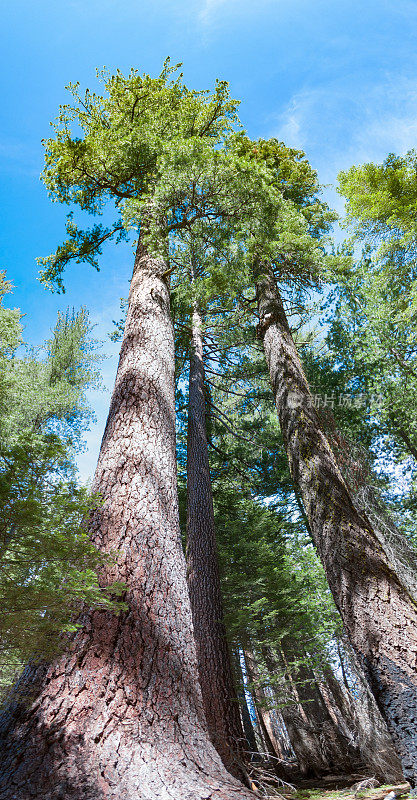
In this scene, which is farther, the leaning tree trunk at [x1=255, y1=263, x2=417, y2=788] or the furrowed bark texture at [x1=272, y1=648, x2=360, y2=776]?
the furrowed bark texture at [x1=272, y1=648, x2=360, y2=776]

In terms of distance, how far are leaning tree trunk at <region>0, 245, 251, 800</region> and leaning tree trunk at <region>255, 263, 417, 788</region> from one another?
1.80 m

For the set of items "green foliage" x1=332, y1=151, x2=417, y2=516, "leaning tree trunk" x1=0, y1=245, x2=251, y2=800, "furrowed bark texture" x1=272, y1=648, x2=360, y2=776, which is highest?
"green foliage" x1=332, y1=151, x2=417, y2=516

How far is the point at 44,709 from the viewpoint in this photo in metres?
1.52

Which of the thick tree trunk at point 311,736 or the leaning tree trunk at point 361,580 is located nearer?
the leaning tree trunk at point 361,580

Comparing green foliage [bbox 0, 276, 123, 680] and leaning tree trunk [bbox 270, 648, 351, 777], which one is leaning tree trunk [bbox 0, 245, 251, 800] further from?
leaning tree trunk [bbox 270, 648, 351, 777]

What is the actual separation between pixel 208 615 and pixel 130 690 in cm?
327

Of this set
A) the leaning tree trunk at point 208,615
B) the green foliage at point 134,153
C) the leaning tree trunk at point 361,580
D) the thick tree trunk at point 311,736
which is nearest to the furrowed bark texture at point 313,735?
the thick tree trunk at point 311,736

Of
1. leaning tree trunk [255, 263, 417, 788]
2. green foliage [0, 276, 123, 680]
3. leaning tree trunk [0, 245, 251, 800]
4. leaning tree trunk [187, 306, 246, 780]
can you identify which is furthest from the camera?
leaning tree trunk [187, 306, 246, 780]

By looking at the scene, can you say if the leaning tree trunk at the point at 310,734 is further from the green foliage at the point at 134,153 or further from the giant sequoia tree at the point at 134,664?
the green foliage at the point at 134,153

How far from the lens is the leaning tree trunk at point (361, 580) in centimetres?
271

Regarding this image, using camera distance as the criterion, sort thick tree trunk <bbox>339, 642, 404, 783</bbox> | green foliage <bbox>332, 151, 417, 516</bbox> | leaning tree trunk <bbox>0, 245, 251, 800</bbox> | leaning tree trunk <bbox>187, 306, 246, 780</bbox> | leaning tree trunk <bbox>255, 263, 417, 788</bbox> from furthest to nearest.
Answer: green foliage <bbox>332, 151, 417, 516</bbox>, thick tree trunk <bbox>339, 642, 404, 783</bbox>, leaning tree trunk <bbox>187, 306, 246, 780</bbox>, leaning tree trunk <bbox>255, 263, 417, 788</bbox>, leaning tree trunk <bbox>0, 245, 251, 800</bbox>

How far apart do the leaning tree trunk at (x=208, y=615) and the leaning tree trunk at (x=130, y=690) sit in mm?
1875

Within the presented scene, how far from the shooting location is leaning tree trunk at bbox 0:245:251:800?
1.31m

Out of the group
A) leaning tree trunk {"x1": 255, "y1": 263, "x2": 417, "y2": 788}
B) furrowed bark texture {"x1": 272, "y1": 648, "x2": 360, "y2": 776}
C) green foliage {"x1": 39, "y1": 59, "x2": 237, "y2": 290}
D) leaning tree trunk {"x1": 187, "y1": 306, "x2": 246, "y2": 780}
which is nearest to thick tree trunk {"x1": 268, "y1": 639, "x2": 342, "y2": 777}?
furrowed bark texture {"x1": 272, "y1": 648, "x2": 360, "y2": 776}
